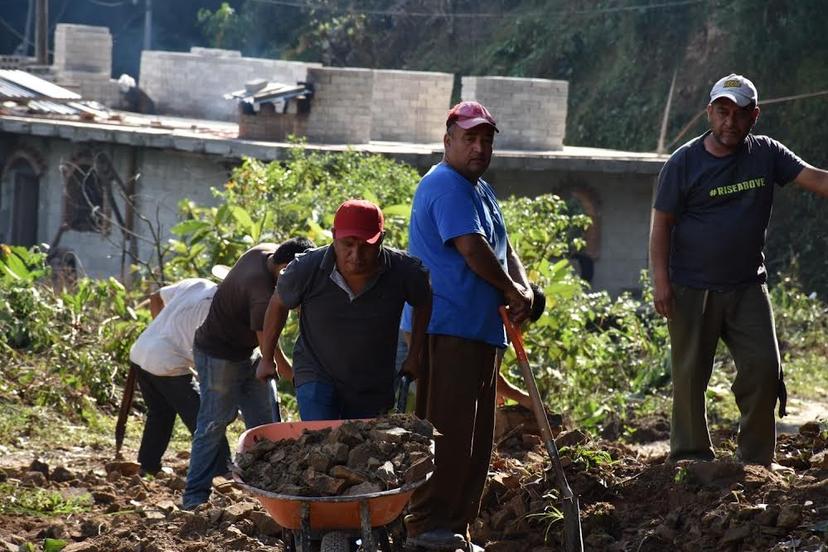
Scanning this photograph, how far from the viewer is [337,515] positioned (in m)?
4.44

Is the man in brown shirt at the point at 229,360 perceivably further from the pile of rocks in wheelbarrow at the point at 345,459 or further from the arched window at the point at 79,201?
the arched window at the point at 79,201

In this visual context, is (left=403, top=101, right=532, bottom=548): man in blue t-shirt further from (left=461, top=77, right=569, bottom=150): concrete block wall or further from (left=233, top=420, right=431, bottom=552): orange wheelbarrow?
(left=461, top=77, right=569, bottom=150): concrete block wall

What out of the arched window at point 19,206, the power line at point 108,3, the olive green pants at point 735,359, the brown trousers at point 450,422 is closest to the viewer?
the brown trousers at point 450,422

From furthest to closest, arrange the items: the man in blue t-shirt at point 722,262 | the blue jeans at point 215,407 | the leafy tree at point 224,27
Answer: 1. the leafy tree at point 224,27
2. the blue jeans at point 215,407
3. the man in blue t-shirt at point 722,262

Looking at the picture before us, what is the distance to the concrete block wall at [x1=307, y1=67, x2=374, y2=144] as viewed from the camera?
2075 centimetres

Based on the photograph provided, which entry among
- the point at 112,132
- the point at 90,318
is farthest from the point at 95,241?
the point at 90,318

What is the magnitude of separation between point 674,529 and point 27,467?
177 inches

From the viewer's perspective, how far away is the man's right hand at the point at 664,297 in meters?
6.09

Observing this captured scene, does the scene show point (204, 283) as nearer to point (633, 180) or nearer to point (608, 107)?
point (633, 180)

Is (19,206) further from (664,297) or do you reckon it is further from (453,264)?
(453,264)

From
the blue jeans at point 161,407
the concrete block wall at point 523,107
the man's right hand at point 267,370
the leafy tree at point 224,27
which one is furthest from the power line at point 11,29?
the man's right hand at point 267,370

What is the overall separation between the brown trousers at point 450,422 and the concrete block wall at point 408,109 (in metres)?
18.1

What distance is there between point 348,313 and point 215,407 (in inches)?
71.7

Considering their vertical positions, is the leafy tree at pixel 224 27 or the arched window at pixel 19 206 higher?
the leafy tree at pixel 224 27
